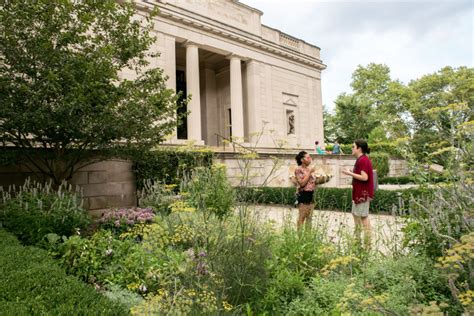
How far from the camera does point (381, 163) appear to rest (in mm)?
22641

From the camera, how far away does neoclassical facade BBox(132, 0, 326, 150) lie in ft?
52.6

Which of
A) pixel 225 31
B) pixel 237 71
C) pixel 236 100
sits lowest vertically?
pixel 236 100

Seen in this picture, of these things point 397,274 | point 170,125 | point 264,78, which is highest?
point 264,78

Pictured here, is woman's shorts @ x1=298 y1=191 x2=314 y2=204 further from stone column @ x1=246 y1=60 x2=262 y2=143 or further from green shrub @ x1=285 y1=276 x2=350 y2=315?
stone column @ x1=246 y1=60 x2=262 y2=143

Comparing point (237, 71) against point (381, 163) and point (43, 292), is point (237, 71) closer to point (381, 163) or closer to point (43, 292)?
point (381, 163)

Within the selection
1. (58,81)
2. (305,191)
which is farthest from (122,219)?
(305,191)

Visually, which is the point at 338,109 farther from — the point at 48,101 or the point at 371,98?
the point at 48,101

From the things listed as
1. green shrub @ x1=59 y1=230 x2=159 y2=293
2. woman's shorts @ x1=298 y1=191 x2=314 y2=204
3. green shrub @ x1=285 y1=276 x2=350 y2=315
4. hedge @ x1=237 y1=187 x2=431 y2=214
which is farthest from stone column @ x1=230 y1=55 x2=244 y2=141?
green shrub @ x1=285 y1=276 x2=350 y2=315

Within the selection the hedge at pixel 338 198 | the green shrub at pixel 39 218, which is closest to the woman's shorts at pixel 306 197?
the hedge at pixel 338 198

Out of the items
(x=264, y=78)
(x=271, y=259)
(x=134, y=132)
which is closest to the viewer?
(x=271, y=259)

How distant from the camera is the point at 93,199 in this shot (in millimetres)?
9320

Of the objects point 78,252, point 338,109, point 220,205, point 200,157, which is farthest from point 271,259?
point 338,109

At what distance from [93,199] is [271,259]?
7.45 meters

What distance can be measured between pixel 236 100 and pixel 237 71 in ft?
5.80
